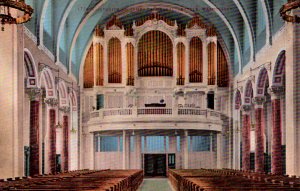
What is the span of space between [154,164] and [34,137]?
460 inches

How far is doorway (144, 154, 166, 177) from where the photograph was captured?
33969 mm

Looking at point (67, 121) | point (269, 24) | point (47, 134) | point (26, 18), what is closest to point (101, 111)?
point (67, 121)

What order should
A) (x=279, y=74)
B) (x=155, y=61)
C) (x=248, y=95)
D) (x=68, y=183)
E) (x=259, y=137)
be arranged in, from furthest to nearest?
(x=155, y=61), (x=248, y=95), (x=259, y=137), (x=279, y=74), (x=68, y=183)

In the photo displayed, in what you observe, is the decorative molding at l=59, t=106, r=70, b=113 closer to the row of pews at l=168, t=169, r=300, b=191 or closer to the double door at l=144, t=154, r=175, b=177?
the double door at l=144, t=154, r=175, b=177

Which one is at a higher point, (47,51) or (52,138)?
(47,51)

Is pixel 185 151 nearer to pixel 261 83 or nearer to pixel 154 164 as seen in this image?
pixel 154 164

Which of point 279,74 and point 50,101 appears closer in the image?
point 279,74

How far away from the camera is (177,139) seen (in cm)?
3388

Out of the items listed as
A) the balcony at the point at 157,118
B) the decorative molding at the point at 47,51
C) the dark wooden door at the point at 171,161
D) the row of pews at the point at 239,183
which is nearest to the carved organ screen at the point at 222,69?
the balcony at the point at 157,118

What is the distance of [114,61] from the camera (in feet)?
111

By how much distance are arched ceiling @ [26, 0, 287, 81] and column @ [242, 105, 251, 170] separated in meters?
2.40

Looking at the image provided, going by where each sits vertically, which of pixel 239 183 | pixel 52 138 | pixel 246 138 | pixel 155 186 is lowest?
pixel 155 186

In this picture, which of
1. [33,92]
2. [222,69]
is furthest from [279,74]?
[222,69]

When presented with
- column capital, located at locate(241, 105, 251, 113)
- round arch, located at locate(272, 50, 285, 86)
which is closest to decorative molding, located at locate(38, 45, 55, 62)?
round arch, located at locate(272, 50, 285, 86)
